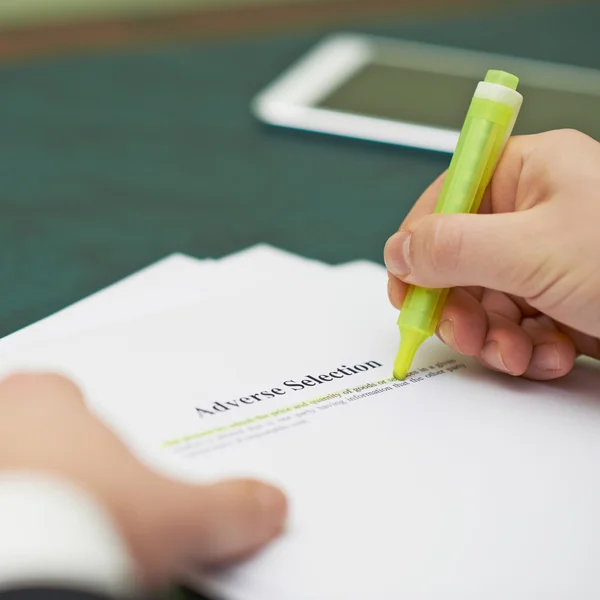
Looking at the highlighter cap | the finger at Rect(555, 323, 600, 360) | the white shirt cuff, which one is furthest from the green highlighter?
the white shirt cuff

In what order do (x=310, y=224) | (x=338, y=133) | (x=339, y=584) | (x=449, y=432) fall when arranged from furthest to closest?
1. (x=338, y=133)
2. (x=310, y=224)
3. (x=449, y=432)
4. (x=339, y=584)

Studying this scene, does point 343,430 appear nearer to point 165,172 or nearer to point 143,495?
point 143,495

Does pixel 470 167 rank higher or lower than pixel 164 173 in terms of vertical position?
higher

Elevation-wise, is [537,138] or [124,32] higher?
[537,138]

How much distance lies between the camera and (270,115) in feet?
2.98

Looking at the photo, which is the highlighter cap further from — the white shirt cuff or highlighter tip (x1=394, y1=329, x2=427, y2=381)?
the white shirt cuff

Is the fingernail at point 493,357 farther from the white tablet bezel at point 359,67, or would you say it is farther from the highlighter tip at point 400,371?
the white tablet bezel at point 359,67

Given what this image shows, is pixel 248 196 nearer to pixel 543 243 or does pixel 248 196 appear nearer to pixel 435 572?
pixel 543 243

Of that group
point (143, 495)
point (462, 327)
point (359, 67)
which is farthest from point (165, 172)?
point (143, 495)

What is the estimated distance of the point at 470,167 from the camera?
0.50m

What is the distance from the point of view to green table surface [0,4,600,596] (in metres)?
0.71

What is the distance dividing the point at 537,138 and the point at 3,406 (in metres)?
0.36

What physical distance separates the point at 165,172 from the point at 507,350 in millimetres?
436

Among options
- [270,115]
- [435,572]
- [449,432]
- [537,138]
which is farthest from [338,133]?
[435,572]
